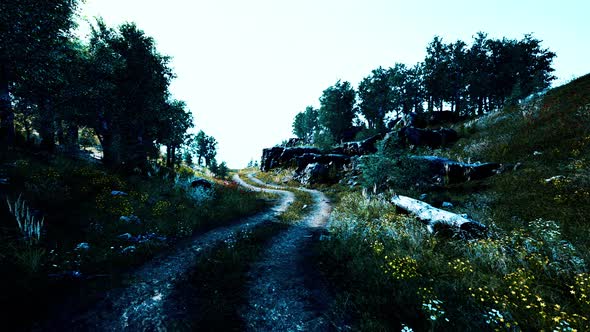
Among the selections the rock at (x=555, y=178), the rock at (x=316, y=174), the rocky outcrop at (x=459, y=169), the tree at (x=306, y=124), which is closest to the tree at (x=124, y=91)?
the rock at (x=316, y=174)

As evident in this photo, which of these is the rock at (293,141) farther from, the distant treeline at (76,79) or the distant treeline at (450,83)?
the distant treeline at (76,79)

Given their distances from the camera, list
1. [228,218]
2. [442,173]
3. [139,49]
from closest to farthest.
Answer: [228,218], [442,173], [139,49]

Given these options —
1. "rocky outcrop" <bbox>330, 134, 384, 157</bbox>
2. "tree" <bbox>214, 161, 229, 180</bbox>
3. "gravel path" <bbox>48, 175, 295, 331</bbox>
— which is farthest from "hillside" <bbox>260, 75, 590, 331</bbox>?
"tree" <bbox>214, 161, 229, 180</bbox>

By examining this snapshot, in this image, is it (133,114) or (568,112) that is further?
(133,114)

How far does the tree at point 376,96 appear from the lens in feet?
191

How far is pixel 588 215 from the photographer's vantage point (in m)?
7.05

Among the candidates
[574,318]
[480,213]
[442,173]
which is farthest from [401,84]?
[574,318]

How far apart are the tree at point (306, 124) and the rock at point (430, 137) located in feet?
171

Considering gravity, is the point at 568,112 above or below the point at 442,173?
above

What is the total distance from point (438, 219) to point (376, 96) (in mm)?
57688

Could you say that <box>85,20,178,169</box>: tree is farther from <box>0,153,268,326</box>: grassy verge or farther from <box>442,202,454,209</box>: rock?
<box>442,202,454,209</box>: rock

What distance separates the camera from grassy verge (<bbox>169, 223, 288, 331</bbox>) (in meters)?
4.30

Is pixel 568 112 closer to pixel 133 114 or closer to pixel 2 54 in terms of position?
pixel 133 114

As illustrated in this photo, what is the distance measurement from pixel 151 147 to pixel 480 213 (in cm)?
2394
